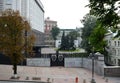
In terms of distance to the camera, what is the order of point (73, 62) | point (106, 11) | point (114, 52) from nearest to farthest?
point (106, 11)
point (73, 62)
point (114, 52)

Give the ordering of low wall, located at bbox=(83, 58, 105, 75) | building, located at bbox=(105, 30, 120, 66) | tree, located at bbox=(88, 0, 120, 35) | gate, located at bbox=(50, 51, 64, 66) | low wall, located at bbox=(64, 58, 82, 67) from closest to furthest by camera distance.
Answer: tree, located at bbox=(88, 0, 120, 35) → low wall, located at bbox=(83, 58, 105, 75) → low wall, located at bbox=(64, 58, 82, 67) → gate, located at bbox=(50, 51, 64, 66) → building, located at bbox=(105, 30, 120, 66)

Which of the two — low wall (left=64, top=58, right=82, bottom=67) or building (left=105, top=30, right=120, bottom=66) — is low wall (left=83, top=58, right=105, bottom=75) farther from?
building (left=105, top=30, right=120, bottom=66)

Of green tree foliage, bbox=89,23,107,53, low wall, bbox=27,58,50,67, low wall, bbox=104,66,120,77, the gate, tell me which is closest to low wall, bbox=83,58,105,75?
low wall, bbox=104,66,120,77

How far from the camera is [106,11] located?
5.26 m

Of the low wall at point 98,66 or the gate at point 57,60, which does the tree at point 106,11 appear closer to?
the low wall at point 98,66

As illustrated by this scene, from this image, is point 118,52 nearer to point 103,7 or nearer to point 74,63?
point 74,63

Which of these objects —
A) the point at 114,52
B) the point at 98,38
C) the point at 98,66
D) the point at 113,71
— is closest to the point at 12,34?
the point at 98,66

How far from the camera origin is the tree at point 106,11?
518cm

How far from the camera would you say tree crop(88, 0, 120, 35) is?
518cm

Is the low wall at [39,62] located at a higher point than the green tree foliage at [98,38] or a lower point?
lower

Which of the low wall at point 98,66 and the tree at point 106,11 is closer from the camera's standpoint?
the tree at point 106,11

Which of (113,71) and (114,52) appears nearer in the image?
(113,71)

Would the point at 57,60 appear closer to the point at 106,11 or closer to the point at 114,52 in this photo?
the point at 114,52

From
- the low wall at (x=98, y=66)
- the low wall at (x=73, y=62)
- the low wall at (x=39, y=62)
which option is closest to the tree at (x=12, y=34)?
the low wall at (x=98, y=66)
